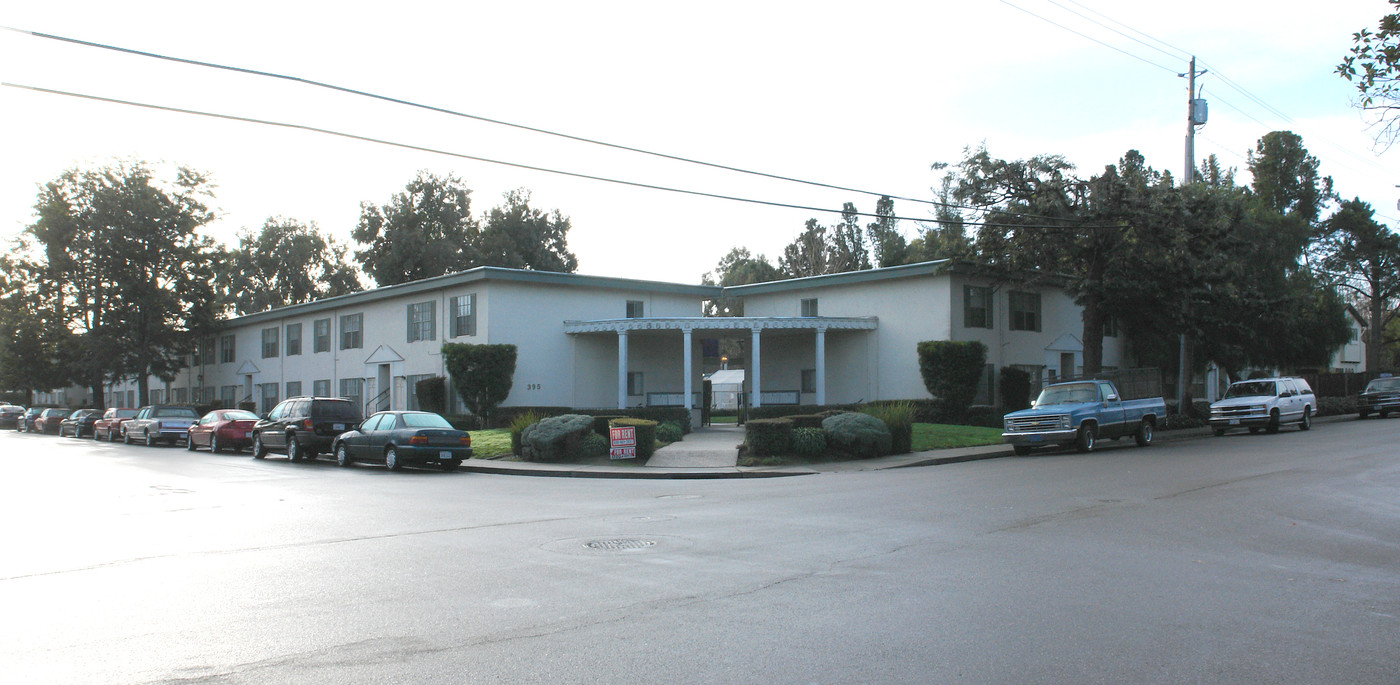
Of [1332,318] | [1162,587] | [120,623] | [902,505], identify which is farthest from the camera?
[1332,318]

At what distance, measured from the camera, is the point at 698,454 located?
23438 mm

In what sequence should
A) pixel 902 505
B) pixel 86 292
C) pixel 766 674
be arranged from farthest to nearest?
pixel 86 292
pixel 902 505
pixel 766 674

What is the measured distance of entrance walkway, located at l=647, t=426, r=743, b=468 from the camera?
873 inches

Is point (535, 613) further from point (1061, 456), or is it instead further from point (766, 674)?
point (1061, 456)

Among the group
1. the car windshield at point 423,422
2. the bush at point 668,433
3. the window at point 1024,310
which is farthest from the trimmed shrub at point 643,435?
the window at point 1024,310

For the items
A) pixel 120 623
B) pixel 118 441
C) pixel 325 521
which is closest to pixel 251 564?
pixel 120 623

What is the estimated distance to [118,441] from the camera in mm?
39531

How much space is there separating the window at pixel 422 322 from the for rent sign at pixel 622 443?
17.0 meters

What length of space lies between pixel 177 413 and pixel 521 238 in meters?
36.2

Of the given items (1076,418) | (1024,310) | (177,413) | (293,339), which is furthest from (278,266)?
(1076,418)

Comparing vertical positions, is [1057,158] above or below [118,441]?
above

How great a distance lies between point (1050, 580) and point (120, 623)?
289 inches

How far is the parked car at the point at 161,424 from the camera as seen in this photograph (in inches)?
1361

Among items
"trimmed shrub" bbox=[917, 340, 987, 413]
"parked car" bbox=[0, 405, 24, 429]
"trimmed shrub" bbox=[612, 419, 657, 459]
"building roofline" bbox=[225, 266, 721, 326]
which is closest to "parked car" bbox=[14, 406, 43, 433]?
"parked car" bbox=[0, 405, 24, 429]
